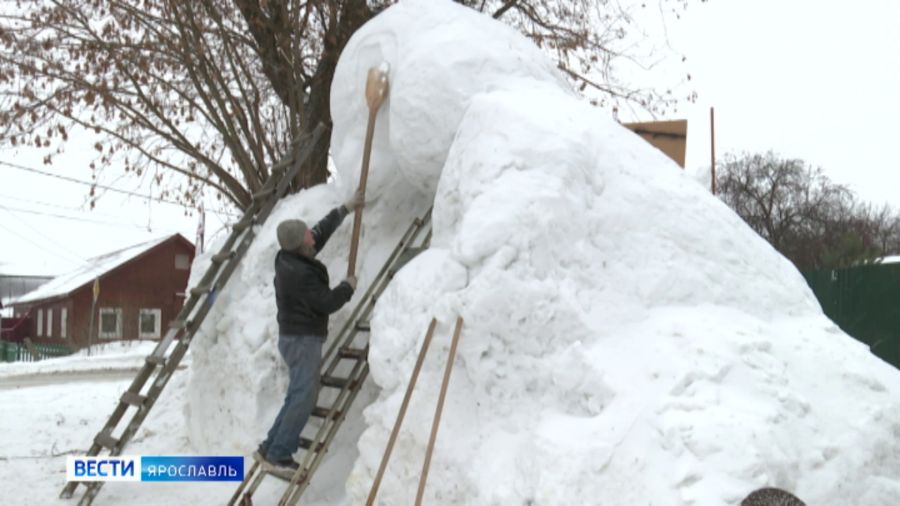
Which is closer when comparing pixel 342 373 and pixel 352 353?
pixel 352 353

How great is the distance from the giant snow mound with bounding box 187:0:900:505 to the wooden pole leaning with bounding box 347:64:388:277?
20cm

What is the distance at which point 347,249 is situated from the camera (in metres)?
6.57

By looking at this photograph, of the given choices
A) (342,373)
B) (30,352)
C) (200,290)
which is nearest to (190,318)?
(200,290)

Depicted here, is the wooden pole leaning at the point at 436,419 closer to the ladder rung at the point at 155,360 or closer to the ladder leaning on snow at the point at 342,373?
the ladder leaning on snow at the point at 342,373

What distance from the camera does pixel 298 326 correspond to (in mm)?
5508

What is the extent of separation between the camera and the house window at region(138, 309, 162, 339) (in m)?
36.2

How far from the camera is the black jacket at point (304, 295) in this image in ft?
17.9

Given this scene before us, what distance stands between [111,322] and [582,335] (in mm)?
35391

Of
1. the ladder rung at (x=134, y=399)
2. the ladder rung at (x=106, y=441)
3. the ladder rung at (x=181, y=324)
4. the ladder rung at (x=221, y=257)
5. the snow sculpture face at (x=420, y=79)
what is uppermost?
the snow sculpture face at (x=420, y=79)

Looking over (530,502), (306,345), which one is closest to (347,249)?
(306,345)

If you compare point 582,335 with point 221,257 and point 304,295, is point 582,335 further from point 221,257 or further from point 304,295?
point 221,257

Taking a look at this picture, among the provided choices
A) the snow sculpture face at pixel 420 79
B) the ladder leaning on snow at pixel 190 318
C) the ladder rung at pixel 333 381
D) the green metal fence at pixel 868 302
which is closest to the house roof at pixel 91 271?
the ladder leaning on snow at pixel 190 318

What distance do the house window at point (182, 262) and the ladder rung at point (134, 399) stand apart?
32.5 meters

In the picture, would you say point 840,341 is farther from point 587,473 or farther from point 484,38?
point 484,38
